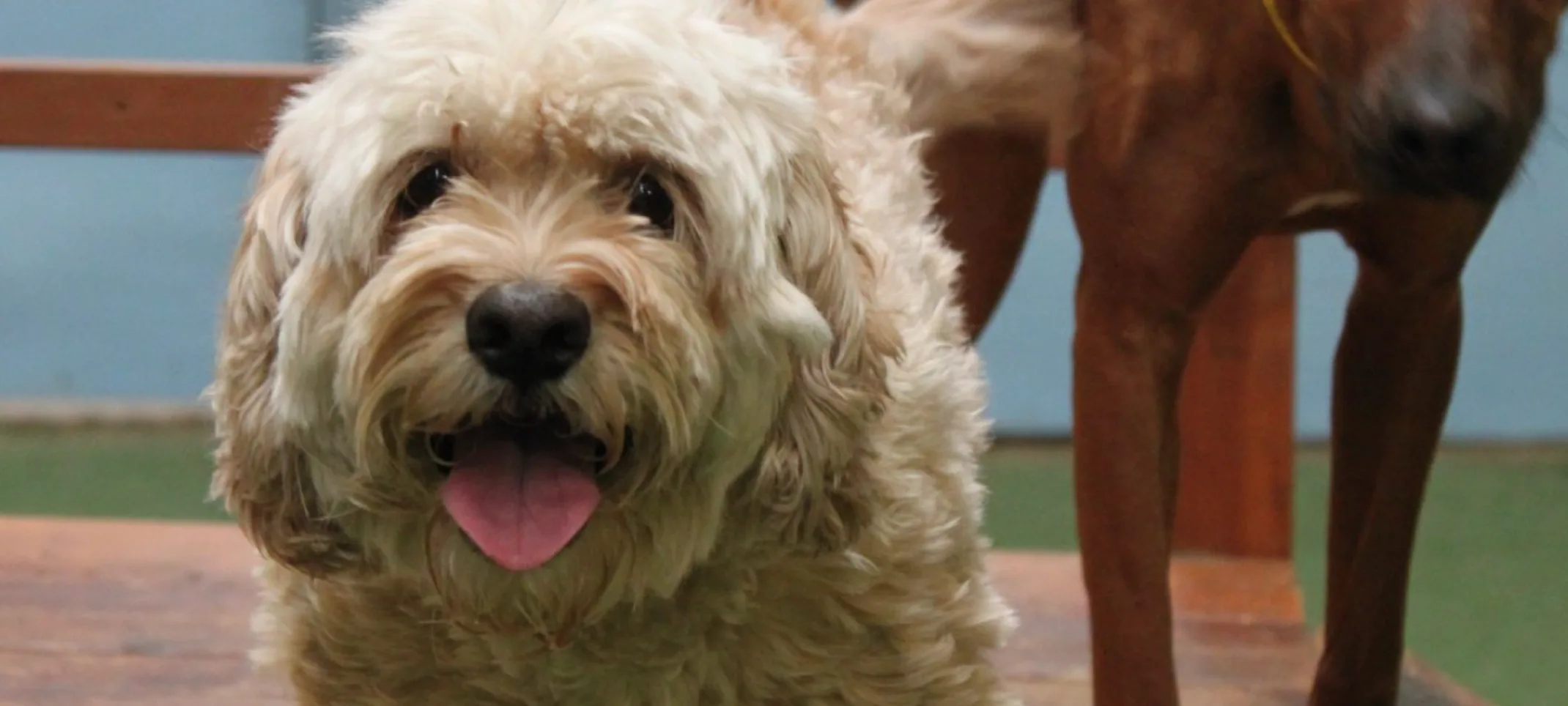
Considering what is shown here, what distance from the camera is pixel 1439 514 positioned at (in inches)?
144

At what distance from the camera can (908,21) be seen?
6.38 ft

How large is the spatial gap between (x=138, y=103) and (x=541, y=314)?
1.71 metres

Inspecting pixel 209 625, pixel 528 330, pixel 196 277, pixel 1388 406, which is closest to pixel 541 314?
pixel 528 330

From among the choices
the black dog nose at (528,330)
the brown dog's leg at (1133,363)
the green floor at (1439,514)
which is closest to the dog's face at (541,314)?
the black dog nose at (528,330)

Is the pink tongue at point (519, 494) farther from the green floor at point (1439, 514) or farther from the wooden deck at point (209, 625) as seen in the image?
the green floor at point (1439, 514)

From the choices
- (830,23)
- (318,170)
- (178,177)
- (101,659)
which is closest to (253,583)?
(101,659)

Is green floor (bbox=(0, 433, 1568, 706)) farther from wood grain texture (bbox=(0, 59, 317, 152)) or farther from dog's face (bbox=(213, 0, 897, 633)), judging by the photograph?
dog's face (bbox=(213, 0, 897, 633))

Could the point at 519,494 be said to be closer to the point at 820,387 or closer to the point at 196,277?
the point at 820,387

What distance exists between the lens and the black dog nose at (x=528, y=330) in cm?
103

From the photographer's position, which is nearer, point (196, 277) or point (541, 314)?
point (541, 314)

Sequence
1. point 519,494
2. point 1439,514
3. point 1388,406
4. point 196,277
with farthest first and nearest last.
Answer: point 196,277
point 1439,514
point 1388,406
point 519,494

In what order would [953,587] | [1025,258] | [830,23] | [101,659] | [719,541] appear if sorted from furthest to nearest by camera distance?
[1025,258] → [101,659] → [830,23] → [953,587] → [719,541]

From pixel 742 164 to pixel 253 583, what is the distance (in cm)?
139

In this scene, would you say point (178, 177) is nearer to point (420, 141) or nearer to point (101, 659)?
point (101, 659)
